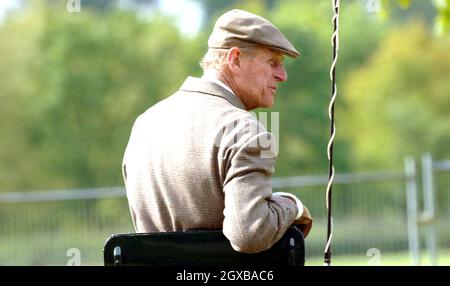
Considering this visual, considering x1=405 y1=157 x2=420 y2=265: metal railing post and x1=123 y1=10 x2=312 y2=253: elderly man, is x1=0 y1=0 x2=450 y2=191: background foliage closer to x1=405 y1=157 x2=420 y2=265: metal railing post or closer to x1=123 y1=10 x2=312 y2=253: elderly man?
x1=405 y1=157 x2=420 y2=265: metal railing post

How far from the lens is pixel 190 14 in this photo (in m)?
36.9

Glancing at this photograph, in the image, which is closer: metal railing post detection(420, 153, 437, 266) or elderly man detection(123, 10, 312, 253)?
elderly man detection(123, 10, 312, 253)

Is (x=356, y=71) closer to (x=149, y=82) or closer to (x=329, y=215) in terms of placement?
(x=149, y=82)

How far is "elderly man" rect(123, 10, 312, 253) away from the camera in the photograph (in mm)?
3947

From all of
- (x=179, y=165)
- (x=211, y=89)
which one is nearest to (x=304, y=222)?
(x=179, y=165)

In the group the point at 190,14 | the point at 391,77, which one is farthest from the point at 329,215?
the point at 190,14

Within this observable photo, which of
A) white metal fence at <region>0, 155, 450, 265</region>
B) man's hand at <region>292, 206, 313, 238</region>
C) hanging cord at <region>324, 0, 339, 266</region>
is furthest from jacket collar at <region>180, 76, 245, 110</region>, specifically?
white metal fence at <region>0, 155, 450, 265</region>

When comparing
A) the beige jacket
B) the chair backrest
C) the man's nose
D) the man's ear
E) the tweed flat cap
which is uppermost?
the tweed flat cap

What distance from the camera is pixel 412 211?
13789 millimetres

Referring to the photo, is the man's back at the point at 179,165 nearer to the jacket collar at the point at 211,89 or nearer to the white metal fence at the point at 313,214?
the jacket collar at the point at 211,89

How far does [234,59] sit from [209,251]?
693 millimetres

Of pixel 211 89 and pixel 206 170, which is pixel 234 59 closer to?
pixel 211 89

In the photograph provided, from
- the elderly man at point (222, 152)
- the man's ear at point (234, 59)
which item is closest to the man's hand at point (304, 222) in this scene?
the elderly man at point (222, 152)

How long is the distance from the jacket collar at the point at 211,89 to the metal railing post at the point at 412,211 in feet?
29.9
